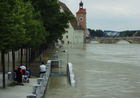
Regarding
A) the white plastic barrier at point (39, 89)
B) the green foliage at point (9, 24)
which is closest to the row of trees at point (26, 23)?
the green foliage at point (9, 24)

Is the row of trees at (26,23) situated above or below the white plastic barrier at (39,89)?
above

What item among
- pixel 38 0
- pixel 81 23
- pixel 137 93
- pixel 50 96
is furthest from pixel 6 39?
pixel 81 23

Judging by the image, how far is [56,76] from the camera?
3359 cm

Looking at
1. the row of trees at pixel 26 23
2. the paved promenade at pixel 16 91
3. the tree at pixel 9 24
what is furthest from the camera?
the paved promenade at pixel 16 91

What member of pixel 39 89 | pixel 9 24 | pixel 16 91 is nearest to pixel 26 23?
pixel 16 91

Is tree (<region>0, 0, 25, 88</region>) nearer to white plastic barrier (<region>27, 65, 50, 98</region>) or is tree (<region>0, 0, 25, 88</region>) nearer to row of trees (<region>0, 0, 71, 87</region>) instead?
row of trees (<region>0, 0, 71, 87</region>)

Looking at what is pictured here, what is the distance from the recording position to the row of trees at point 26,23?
2031 cm

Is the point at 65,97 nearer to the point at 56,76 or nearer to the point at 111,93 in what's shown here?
the point at 111,93

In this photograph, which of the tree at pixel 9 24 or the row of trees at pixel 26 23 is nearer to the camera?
the tree at pixel 9 24

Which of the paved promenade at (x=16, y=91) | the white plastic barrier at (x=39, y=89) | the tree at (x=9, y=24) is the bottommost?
the paved promenade at (x=16, y=91)

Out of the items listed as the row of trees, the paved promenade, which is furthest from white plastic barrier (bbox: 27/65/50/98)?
the row of trees

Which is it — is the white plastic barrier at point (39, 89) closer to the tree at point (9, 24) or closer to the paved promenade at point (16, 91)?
the paved promenade at point (16, 91)

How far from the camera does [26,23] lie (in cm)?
3050

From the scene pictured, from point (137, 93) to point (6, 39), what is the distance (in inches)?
375
